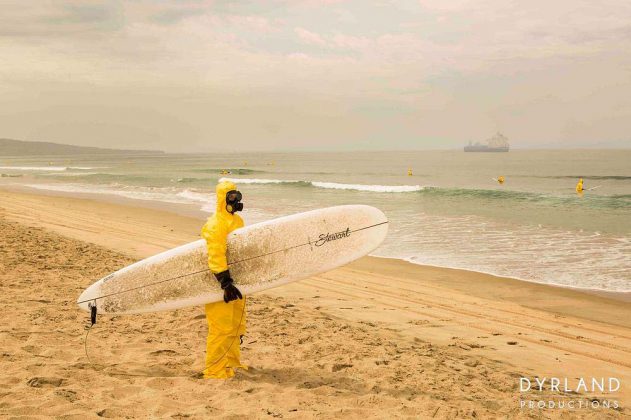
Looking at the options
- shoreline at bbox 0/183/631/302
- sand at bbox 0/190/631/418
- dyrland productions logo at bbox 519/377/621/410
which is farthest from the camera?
shoreline at bbox 0/183/631/302

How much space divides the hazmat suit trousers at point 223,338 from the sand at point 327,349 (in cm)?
13

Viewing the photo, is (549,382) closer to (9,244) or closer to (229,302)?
(229,302)

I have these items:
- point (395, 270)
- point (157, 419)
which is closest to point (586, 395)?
point (157, 419)

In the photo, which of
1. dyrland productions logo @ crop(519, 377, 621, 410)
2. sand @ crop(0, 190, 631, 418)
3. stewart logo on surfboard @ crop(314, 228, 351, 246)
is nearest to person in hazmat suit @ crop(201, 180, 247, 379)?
sand @ crop(0, 190, 631, 418)

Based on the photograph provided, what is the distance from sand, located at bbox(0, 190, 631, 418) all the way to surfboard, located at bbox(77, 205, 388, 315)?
19.7 inches

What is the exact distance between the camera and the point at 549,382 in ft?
14.2

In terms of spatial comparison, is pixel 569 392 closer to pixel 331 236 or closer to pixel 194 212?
pixel 331 236

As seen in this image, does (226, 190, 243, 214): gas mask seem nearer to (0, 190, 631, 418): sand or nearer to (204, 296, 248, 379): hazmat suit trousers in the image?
(204, 296, 248, 379): hazmat suit trousers

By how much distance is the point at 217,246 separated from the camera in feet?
A: 13.1

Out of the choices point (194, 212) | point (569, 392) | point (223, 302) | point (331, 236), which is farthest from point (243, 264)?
point (194, 212)

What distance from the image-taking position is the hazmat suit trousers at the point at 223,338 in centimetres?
408

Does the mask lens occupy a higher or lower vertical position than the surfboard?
higher

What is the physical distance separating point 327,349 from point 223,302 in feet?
4.20

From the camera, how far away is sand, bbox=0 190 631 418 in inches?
142
